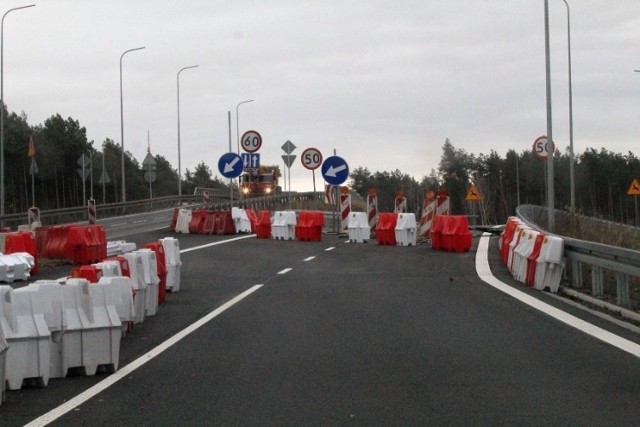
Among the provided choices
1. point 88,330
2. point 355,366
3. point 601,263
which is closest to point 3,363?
point 88,330

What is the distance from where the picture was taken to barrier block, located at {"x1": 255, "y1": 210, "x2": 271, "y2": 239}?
33.9 metres

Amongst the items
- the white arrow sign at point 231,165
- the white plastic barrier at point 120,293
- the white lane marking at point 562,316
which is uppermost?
the white arrow sign at point 231,165

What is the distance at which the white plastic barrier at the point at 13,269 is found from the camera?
19078mm

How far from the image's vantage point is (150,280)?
1327 cm

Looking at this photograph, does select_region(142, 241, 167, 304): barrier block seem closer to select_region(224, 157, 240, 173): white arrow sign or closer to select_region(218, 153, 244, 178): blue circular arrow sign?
select_region(218, 153, 244, 178): blue circular arrow sign

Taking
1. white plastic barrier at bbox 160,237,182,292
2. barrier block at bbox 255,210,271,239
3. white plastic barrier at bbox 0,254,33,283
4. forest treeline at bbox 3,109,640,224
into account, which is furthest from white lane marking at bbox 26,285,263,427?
barrier block at bbox 255,210,271,239

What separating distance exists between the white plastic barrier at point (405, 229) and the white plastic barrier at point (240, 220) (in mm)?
8238

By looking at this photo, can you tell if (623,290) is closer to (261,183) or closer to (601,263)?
(601,263)

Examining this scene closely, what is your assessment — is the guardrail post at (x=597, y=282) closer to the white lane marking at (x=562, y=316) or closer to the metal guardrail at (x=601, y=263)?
the metal guardrail at (x=601, y=263)

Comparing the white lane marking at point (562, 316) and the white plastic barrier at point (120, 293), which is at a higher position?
the white plastic barrier at point (120, 293)

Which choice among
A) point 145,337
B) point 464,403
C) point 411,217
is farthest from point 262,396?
point 411,217

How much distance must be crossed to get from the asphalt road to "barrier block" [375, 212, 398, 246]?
1345 centimetres

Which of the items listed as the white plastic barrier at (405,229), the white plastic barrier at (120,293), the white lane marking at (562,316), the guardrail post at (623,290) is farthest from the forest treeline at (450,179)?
the white plastic barrier at (120,293)

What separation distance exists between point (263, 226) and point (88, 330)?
24953mm
